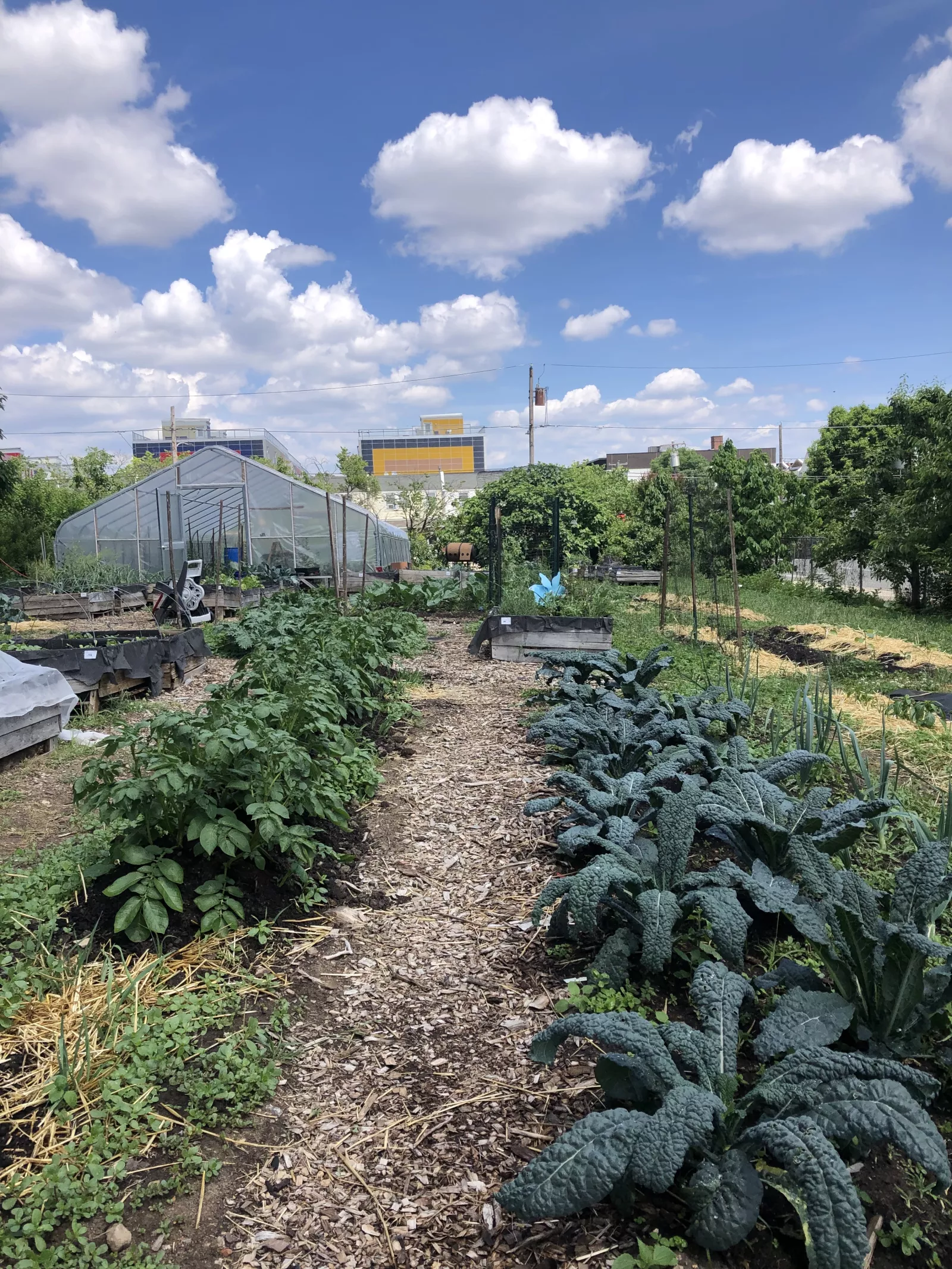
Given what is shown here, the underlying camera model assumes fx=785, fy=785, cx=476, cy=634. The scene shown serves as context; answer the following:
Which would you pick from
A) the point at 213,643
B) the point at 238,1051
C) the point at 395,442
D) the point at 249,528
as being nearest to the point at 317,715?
the point at 238,1051

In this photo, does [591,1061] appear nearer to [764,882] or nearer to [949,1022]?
[764,882]

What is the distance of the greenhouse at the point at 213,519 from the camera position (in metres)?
19.5

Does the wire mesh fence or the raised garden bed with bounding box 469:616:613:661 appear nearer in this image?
the raised garden bed with bounding box 469:616:613:661

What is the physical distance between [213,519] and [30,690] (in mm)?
15500

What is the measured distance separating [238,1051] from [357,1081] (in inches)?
14.1

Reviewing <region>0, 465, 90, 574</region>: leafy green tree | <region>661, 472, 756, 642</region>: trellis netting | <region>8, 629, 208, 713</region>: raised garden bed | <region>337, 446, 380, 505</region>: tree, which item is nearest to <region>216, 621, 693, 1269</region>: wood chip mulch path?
<region>8, 629, 208, 713</region>: raised garden bed

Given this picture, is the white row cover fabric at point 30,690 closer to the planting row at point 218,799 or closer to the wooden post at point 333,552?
the planting row at point 218,799

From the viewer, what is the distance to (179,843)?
9.25 feet

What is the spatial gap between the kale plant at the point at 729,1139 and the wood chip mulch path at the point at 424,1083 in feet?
0.57

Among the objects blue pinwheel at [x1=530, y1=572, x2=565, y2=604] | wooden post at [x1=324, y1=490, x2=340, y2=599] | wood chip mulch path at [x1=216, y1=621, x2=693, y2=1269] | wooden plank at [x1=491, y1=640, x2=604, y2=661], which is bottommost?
wood chip mulch path at [x1=216, y1=621, x2=693, y2=1269]

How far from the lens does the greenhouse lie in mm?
19469

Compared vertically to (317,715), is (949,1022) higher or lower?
Answer: lower

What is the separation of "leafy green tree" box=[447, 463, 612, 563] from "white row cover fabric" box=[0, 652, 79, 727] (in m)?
9.96

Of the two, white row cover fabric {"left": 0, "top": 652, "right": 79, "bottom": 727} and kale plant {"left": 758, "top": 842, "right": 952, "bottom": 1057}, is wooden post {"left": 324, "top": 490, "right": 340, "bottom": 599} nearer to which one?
white row cover fabric {"left": 0, "top": 652, "right": 79, "bottom": 727}
